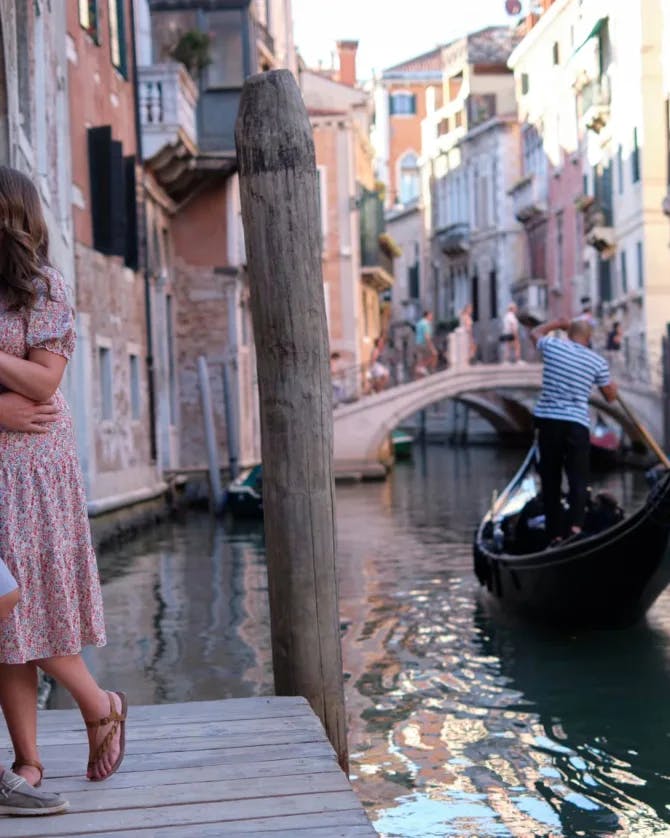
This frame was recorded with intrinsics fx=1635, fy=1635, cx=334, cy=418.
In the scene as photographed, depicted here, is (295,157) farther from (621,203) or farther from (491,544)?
(621,203)

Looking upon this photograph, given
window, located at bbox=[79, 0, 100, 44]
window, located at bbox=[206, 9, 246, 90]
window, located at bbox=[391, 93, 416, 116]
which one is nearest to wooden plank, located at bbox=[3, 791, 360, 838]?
window, located at bbox=[79, 0, 100, 44]

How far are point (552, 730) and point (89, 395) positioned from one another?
690cm

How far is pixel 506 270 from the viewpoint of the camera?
35969 millimetres

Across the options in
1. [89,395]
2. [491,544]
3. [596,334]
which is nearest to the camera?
[491,544]

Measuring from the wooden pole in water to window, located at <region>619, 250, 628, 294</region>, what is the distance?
20096 millimetres

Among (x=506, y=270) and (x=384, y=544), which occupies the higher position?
(x=506, y=270)

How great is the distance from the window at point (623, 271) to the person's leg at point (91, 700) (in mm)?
21007

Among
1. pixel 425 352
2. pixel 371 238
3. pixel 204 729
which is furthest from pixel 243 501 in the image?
pixel 371 238

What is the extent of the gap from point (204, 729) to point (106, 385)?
32.0 feet

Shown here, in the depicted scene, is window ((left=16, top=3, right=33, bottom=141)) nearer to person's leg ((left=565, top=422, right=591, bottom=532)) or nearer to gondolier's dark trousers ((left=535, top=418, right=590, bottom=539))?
gondolier's dark trousers ((left=535, top=418, right=590, bottom=539))

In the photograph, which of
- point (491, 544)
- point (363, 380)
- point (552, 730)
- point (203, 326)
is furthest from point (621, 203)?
point (552, 730)

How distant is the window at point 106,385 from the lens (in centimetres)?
1284

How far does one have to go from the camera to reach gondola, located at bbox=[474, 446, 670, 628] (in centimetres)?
714

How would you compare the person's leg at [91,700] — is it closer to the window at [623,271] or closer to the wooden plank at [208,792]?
the wooden plank at [208,792]
